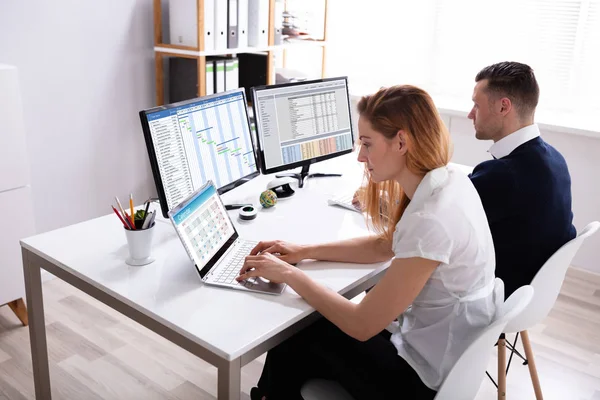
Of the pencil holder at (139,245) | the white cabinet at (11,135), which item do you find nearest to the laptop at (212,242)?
the pencil holder at (139,245)

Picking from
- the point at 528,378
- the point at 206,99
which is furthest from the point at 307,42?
the point at 528,378

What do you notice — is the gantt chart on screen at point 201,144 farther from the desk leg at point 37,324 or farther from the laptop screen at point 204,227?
the desk leg at point 37,324

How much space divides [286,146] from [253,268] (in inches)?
36.9

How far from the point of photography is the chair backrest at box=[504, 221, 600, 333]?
1.87 meters

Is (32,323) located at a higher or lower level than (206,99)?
lower

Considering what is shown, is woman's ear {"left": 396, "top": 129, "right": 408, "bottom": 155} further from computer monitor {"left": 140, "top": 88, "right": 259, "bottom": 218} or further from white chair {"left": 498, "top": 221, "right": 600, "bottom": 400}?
computer monitor {"left": 140, "top": 88, "right": 259, "bottom": 218}

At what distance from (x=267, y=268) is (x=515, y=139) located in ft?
3.46

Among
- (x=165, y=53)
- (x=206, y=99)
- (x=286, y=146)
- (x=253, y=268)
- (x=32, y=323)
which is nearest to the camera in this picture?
(x=253, y=268)

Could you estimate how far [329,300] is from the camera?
1.55 meters

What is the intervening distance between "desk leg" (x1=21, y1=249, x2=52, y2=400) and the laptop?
1.89 ft

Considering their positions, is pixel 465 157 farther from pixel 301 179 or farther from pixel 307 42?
pixel 301 179

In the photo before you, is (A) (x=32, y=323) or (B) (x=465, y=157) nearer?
(A) (x=32, y=323)

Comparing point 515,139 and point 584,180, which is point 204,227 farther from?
point 584,180

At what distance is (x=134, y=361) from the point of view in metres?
2.59
